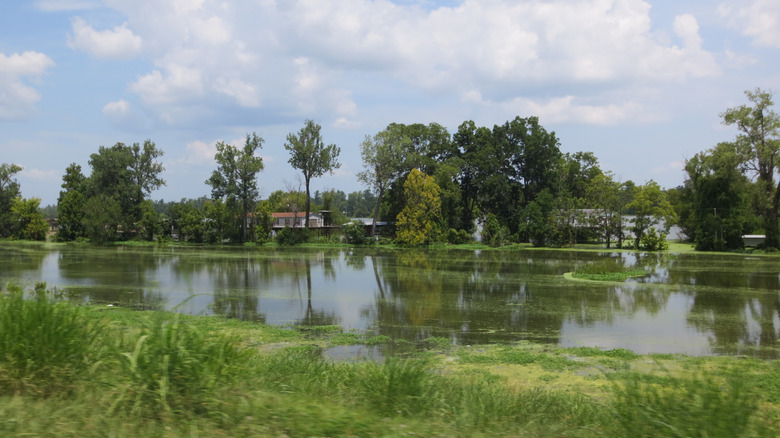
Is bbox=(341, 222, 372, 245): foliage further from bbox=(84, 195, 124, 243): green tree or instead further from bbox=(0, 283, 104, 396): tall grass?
bbox=(0, 283, 104, 396): tall grass

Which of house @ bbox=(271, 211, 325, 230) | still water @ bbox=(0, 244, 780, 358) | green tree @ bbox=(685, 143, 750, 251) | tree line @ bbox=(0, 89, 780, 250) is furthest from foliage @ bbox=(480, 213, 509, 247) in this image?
house @ bbox=(271, 211, 325, 230)

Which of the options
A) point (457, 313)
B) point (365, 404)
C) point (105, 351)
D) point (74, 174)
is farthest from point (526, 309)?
point (74, 174)

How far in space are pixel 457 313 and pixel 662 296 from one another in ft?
28.2

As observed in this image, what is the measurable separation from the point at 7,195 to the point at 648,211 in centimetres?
8281

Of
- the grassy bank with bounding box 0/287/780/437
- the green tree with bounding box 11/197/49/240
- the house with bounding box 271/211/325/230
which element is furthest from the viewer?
the house with bounding box 271/211/325/230

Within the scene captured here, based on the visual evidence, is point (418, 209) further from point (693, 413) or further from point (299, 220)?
point (693, 413)

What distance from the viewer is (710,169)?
42031 mm

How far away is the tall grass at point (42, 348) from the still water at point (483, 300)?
1191 millimetres

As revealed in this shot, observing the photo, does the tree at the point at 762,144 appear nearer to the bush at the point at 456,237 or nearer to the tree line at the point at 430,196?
the tree line at the point at 430,196

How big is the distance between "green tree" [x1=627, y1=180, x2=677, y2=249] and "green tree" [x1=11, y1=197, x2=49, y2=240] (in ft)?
239

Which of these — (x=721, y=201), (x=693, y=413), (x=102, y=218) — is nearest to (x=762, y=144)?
(x=721, y=201)

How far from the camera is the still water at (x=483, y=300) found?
468 inches

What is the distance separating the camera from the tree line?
49188mm

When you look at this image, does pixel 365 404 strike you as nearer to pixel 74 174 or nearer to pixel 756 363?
pixel 756 363
